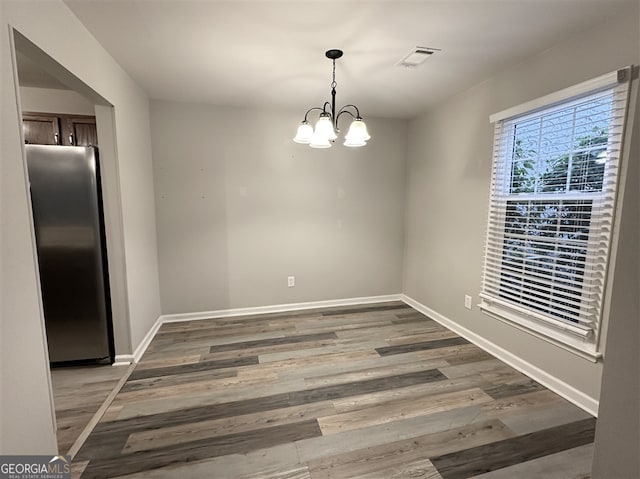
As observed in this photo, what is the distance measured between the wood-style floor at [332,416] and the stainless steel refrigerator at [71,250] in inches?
21.4

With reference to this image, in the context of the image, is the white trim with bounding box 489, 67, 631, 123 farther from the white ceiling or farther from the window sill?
the window sill

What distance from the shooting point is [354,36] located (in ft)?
6.26

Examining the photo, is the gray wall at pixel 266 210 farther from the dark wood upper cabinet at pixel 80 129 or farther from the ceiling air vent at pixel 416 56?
the ceiling air vent at pixel 416 56

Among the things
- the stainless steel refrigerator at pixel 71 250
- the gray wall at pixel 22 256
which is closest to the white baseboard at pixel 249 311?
the stainless steel refrigerator at pixel 71 250

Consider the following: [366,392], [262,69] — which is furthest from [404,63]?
[366,392]

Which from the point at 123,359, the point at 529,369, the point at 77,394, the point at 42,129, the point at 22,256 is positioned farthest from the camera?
the point at 42,129

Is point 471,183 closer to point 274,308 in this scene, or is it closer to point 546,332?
point 546,332

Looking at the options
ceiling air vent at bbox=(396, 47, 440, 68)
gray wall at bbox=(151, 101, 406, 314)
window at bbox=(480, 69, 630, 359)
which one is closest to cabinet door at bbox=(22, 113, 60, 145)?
gray wall at bbox=(151, 101, 406, 314)

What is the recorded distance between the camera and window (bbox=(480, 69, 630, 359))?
6.00 ft

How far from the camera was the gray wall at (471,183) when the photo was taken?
6.21 ft

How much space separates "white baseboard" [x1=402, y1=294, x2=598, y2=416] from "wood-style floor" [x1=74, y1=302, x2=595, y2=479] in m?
0.06

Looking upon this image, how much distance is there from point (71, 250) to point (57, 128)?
1415 millimetres

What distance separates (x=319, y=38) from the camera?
6.34 feet

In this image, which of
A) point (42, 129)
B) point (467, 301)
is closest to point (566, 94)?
point (467, 301)
